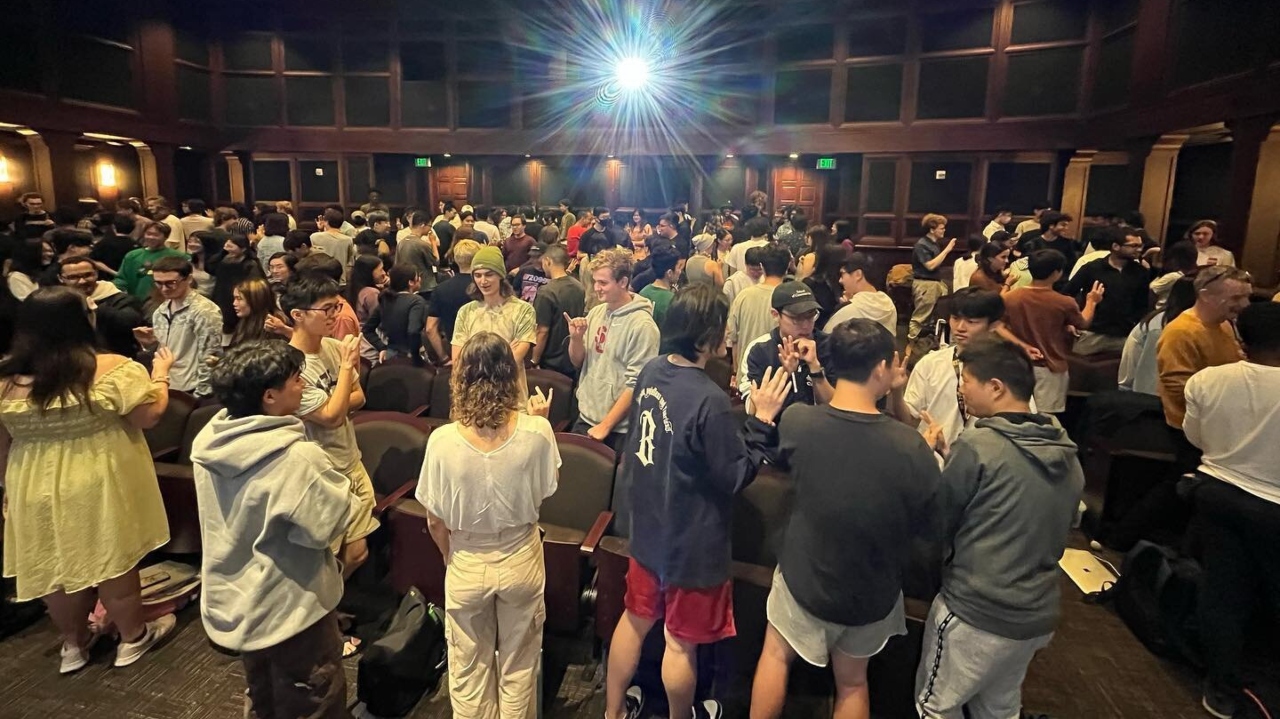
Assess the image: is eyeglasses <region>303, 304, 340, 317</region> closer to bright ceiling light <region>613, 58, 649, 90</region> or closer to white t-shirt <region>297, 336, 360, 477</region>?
white t-shirt <region>297, 336, 360, 477</region>

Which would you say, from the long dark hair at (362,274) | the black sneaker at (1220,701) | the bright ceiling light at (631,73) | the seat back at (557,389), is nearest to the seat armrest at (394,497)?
the seat back at (557,389)

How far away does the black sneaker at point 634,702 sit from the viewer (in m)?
2.67

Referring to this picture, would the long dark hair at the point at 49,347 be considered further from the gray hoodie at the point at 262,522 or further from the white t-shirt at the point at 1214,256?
the white t-shirt at the point at 1214,256

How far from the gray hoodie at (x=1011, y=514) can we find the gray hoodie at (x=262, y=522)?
5.92ft

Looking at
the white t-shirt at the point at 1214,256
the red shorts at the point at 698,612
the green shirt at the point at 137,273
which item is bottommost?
the red shorts at the point at 698,612

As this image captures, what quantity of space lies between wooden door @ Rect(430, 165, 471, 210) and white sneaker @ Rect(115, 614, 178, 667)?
12.0 meters

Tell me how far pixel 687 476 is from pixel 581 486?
3.42 feet

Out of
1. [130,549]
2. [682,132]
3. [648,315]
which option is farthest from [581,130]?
[130,549]

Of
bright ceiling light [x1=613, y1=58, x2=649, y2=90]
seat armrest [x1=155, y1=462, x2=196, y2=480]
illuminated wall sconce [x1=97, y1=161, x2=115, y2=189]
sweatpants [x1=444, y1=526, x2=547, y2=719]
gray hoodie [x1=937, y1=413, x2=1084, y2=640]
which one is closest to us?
gray hoodie [x1=937, y1=413, x2=1084, y2=640]

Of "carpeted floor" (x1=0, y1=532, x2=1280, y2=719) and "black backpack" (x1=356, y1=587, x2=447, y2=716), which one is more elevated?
"black backpack" (x1=356, y1=587, x2=447, y2=716)

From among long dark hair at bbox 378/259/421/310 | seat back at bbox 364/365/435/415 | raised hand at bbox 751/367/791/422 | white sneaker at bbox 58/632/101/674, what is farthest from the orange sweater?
white sneaker at bbox 58/632/101/674

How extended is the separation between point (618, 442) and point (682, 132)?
420 inches

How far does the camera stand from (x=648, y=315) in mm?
3389

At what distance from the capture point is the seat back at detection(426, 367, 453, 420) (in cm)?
428
